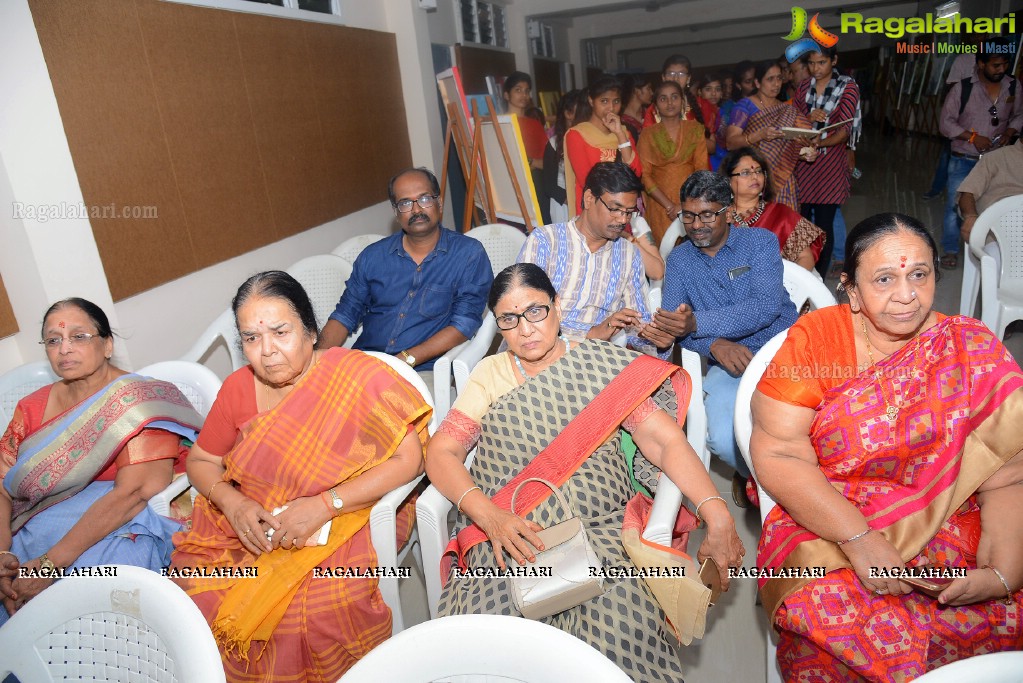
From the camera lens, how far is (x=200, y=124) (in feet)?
10.2

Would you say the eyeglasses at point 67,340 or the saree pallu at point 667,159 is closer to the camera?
the eyeglasses at point 67,340

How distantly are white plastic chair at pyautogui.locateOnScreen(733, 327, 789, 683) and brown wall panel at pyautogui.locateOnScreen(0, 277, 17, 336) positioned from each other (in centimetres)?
258

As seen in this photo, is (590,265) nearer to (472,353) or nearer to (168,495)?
(472,353)

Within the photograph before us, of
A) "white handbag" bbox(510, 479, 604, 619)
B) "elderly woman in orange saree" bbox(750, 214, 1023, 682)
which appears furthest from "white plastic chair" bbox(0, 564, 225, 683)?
"elderly woman in orange saree" bbox(750, 214, 1023, 682)

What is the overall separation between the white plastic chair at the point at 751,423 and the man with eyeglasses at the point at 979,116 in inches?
146

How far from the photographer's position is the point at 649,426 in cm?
162

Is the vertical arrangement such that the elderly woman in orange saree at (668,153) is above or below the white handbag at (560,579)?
above

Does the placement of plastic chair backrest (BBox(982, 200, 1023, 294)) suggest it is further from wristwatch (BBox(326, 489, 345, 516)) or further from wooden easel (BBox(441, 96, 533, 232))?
wristwatch (BBox(326, 489, 345, 516))

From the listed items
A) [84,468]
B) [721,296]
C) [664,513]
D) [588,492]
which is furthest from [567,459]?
[84,468]

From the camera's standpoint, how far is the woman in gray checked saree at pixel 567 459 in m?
1.38

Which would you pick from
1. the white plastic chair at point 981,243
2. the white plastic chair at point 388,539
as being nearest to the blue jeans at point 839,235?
the white plastic chair at point 981,243

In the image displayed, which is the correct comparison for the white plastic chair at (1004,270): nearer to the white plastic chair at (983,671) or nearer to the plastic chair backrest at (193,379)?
the white plastic chair at (983,671)

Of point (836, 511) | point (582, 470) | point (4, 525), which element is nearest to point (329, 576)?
point (582, 470)

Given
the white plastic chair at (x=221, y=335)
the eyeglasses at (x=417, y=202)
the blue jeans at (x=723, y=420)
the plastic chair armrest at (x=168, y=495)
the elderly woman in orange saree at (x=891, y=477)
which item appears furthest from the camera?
the eyeglasses at (x=417, y=202)
